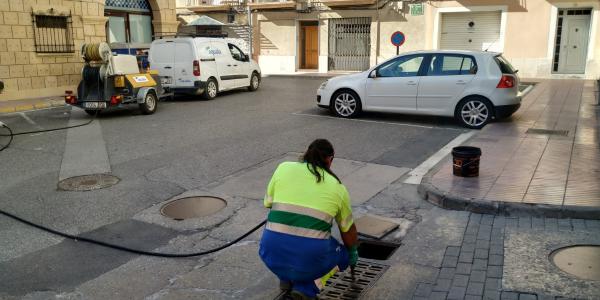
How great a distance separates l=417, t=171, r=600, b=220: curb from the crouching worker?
2.67m

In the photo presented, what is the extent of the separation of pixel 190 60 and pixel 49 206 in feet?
33.0

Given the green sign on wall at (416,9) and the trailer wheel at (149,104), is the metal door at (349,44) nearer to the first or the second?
the green sign on wall at (416,9)

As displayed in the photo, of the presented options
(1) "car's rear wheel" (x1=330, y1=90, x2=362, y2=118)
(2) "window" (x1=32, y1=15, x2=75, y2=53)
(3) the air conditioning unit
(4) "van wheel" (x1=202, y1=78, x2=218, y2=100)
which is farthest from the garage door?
(2) "window" (x1=32, y1=15, x2=75, y2=53)

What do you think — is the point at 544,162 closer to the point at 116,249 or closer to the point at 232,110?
the point at 116,249

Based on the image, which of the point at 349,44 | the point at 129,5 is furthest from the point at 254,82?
the point at 349,44

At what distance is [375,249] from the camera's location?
507 centimetres

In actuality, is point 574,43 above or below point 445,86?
above

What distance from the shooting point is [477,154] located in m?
6.65

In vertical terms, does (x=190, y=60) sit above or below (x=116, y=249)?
above

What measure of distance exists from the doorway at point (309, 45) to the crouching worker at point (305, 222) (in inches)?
1012

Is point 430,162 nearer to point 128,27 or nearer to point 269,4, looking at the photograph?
point 128,27

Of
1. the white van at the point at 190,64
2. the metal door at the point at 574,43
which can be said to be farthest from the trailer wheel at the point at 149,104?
the metal door at the point at 574,43

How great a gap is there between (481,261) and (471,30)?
2179 centimetres

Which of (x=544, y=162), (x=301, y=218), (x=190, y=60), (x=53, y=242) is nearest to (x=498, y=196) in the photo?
(x=544, y=162)
